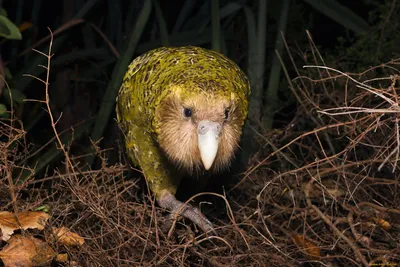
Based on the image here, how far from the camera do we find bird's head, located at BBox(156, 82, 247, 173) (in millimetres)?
1928

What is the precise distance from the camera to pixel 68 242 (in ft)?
6.23

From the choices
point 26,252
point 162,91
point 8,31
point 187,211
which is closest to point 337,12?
point 162,91

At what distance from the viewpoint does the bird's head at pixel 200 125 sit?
1.93m

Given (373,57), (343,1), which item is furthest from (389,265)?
(343,1)

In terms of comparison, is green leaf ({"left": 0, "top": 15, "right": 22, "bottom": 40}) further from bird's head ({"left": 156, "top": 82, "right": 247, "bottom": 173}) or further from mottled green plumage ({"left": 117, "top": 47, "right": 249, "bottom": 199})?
bird's head ({"left": 156, "top": 82, "right": 247, "bottom": 173})

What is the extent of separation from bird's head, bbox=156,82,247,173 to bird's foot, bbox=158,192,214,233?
134 mm

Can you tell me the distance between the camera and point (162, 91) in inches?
80.9

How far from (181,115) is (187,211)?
33cm

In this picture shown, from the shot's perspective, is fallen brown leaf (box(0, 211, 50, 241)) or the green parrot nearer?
fallen brown leaf (box(0, 211, 50, 241))

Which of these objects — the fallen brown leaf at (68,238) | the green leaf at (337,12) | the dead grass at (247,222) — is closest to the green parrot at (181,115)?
the dead grass at (247,222)

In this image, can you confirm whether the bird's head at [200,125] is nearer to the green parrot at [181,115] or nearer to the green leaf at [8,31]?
the green parrot at [181,115]

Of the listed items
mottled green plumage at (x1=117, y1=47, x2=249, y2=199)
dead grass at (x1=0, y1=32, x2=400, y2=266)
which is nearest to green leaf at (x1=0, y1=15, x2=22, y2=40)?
dead grass at (x1=0, y1=32, x2=400, y2=266)

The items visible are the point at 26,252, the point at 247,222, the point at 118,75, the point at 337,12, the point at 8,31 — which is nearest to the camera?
the point at 26,252

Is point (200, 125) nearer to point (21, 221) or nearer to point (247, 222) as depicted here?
point (247, 222)
